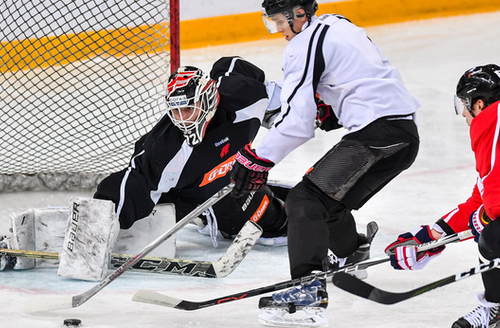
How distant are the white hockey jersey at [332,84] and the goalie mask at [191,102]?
497 millimetres

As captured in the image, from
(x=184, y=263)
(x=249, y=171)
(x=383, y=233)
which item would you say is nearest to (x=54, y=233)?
(x=184, y=263)

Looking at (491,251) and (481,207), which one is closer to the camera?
(491,251)

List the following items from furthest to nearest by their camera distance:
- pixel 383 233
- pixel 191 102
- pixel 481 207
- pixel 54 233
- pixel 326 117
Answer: pixel 383 233
pixel 54 233
pixel 191 102
pixel 326 117
pixel 481 207

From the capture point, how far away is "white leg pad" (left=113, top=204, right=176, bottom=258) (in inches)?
121

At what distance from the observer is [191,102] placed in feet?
9.54

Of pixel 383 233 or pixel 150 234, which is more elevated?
pixel 150 234

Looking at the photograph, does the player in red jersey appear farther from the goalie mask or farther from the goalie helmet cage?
the goalie helmet cage

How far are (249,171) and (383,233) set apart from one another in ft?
3.47

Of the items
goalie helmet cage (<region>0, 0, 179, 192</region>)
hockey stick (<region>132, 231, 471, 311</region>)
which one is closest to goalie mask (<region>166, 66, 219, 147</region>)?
hockey stick (<region>132, 231, 471, 311</region>)

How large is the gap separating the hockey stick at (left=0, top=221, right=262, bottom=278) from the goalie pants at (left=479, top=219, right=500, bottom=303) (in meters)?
0.83

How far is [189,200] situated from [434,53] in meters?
2.78

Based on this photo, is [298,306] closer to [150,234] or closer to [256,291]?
[256,291]

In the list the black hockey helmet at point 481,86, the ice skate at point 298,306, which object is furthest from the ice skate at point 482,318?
the black hockey helmet at point 481,86

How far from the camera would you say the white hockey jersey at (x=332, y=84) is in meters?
2.40
